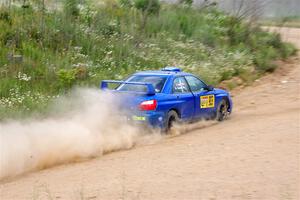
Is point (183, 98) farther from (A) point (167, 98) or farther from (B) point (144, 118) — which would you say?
(B) point (144, 118)

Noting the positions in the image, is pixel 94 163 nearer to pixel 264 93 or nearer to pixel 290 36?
pixel 264 93

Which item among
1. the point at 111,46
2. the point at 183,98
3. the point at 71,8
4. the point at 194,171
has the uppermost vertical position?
the point at 71,8

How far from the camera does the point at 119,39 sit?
2273cm

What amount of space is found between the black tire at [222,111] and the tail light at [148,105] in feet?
10.4

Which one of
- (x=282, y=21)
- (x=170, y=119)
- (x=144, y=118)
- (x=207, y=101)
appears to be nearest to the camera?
(x=144, y=118)

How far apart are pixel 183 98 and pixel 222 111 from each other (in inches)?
89.7

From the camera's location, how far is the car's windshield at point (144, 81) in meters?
14.2

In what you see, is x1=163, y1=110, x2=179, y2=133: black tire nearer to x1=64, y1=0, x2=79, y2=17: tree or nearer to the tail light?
the tail light

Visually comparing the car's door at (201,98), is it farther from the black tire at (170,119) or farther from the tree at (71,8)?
the tree at (71,8)

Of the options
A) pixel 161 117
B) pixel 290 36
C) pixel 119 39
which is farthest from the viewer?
pixel 290 36

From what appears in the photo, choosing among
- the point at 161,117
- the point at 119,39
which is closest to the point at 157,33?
the point at 119,39

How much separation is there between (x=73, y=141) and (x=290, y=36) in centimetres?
2774

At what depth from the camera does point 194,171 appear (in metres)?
10.3

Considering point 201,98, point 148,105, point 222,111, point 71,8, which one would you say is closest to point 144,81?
point 148,105
